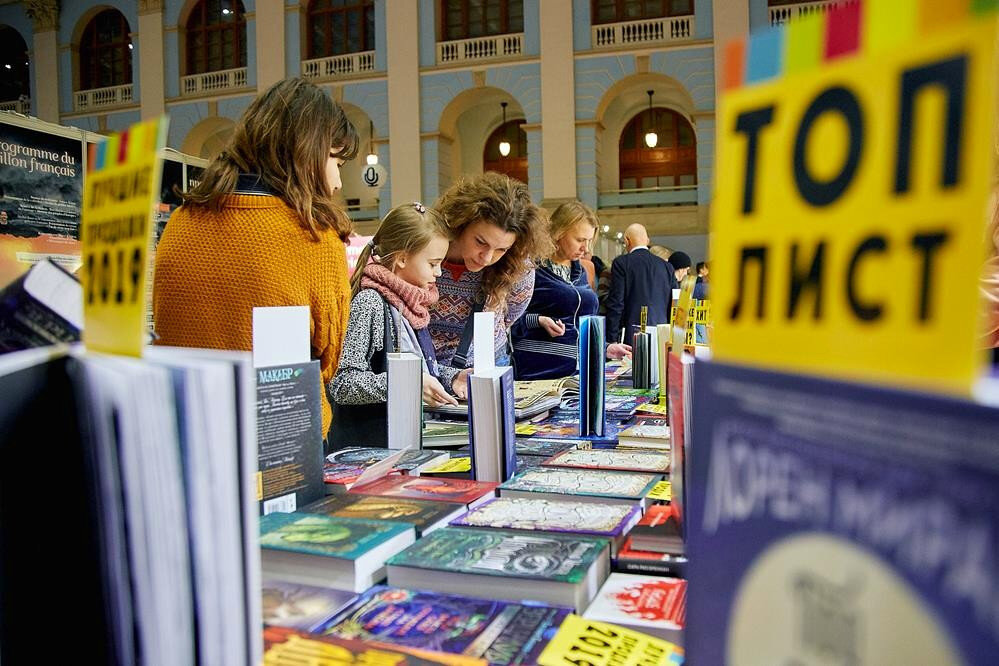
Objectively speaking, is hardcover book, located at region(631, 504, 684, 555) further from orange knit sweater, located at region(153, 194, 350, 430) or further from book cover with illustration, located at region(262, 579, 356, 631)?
orange knit sweater, located at region(153, 194, 350, 430)

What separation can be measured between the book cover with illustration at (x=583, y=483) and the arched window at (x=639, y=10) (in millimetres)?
11253

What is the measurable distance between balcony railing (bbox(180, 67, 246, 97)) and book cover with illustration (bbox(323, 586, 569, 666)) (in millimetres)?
12860

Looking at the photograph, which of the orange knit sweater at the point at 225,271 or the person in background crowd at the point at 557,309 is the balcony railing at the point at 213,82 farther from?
the orange knit sweater at the point at 225,271

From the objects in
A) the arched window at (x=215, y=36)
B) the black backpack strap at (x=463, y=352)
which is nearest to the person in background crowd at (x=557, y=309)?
the black backpack strap at (x=463, y=352)

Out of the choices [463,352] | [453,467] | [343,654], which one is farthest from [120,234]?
[463,352]

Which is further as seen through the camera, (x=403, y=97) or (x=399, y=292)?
(x=403, y=97)

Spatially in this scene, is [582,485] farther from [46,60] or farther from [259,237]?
[46,60]

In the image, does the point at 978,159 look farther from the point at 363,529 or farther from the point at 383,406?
the point at 383,406

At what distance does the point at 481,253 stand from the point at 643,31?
9.84 meters

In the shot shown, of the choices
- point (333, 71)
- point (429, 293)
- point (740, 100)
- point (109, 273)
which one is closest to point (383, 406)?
point (429, 293)

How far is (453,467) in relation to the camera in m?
1.28

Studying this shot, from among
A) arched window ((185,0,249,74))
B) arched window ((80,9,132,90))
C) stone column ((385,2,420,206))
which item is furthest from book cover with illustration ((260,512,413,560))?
arched window ((80,9,132,90))

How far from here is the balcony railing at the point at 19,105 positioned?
44.5 ft

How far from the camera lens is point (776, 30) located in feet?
1.14
